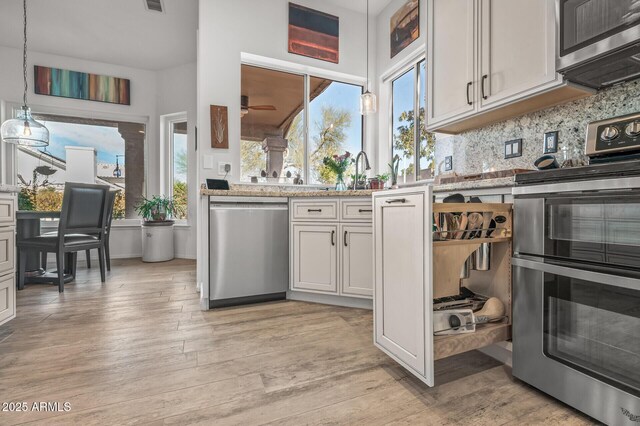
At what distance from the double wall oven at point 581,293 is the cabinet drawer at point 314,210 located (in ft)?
4.57

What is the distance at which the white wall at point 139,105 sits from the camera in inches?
177

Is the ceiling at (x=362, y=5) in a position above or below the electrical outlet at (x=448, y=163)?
above

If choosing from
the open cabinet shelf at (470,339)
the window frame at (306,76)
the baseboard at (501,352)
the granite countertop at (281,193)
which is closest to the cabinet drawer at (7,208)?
the granite countertop at (281,193)

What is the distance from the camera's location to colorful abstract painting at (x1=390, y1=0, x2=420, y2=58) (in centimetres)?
307

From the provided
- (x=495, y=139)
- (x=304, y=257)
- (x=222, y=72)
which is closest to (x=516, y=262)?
(x=495, y=139)

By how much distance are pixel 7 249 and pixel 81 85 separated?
3.93 m

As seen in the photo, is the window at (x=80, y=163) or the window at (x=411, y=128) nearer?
the window at (x=411, y=128)

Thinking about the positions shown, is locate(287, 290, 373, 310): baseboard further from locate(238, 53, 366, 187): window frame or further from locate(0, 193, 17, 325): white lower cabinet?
locate(0, 193, 17, 325): white lower cabinet

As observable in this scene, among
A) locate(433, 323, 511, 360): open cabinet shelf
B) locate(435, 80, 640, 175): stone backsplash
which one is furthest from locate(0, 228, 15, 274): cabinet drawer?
locate(435, 80, 640, 175): stone backsplash

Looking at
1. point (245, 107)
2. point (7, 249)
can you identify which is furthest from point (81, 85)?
point (7, 249)

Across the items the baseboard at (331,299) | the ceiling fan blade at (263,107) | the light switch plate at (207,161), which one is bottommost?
the baseboard at (331,299)

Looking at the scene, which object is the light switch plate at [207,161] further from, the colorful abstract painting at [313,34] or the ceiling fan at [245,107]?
the colorful abstract painting at [313,34]

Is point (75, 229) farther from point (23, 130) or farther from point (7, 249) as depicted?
point (7, 249)

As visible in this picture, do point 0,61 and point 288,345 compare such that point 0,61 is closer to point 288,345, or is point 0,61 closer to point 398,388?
point 288,345
